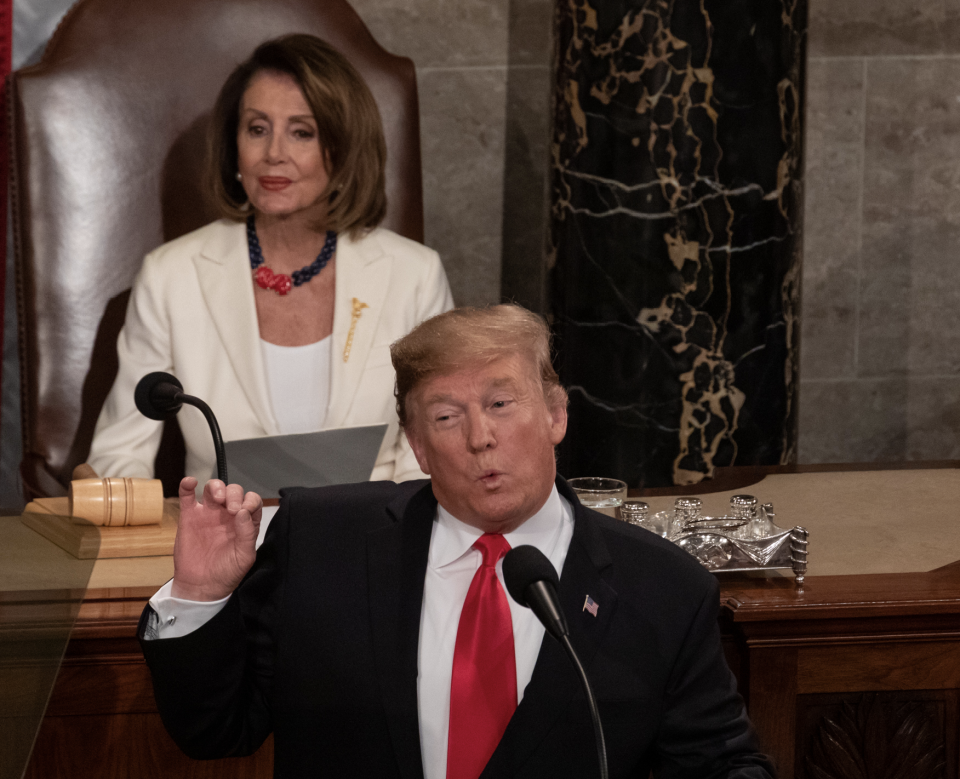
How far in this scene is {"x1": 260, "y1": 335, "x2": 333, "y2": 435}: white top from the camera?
10.7 ft

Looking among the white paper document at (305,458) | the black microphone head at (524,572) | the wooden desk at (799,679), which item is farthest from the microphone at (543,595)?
the white paper document at (305,458)

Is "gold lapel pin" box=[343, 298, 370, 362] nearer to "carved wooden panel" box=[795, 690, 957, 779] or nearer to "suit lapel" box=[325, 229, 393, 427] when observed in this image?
"suit lapel" box=[325, 229, 393, 427]

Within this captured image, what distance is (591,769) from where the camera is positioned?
1.55m

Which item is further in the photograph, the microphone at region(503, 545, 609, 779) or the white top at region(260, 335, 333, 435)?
the white top at region(260, 335, 333, 435)

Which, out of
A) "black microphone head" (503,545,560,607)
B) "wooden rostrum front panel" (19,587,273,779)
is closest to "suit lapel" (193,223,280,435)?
"wooden rostrum front panel" (19,587,273,779)

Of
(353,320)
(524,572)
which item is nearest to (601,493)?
(524,572)

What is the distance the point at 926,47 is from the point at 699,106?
1.50m

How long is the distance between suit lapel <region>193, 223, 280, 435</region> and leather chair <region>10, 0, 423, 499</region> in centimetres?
61

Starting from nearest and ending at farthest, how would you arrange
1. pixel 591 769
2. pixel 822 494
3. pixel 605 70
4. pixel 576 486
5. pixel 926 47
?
pixel 591 769
pixel 576 486
pixel 822 494
pixel 605 70
pixel 926 47

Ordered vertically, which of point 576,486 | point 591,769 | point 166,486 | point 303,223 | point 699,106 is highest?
point 699,106

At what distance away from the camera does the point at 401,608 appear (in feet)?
5.22

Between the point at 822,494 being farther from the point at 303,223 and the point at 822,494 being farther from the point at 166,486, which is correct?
the point at 166,486

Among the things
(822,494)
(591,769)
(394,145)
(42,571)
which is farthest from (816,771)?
(394,145)

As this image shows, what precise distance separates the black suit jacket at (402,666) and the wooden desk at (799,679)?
298mm
